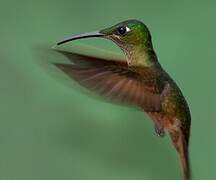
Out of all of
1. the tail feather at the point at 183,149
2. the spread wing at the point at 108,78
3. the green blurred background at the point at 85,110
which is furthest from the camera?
the green blurred background at the point at 85,110

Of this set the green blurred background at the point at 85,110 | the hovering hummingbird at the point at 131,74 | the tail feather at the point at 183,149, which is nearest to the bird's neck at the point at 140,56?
the hovering hummingbird at the point at 131,74

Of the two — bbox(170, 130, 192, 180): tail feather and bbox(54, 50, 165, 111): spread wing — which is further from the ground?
bbox(54, 50, 165, 111): spread wing

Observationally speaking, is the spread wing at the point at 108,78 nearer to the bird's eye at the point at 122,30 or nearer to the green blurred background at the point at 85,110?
the bird's eye at the point at 122,30

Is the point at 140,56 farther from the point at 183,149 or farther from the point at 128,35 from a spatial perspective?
the point at 183,149

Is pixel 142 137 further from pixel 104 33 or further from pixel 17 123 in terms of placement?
pixel 104 33

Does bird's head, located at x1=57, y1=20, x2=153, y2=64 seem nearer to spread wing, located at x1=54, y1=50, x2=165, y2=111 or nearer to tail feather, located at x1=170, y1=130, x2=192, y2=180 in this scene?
spread wing, located at x1=54, y1=50, x2=165, y2=111

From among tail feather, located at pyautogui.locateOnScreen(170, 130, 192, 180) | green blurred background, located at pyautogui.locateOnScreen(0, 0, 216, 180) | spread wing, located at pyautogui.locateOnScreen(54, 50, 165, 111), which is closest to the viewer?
spread wing, located at pyautogui.locateOnScreen(54, 50, 165, 111)

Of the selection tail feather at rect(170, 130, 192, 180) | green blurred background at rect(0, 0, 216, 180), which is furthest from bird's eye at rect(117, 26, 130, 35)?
green blurred background at rect(0, 0, 216, 180)
